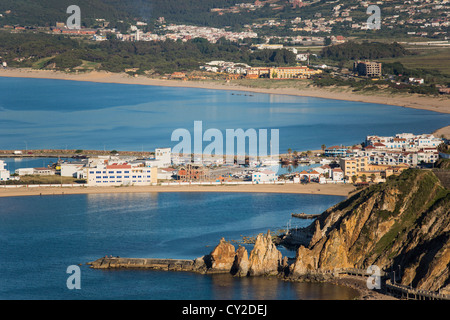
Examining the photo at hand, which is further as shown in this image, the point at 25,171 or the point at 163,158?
the point at 163,158

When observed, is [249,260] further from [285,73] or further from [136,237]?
[285,73]

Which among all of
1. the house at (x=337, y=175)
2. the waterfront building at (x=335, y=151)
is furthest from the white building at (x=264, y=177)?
the waterfront building at (x=335, y=151)

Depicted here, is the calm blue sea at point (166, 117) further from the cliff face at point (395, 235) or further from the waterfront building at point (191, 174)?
the cliff face at point (395, 235)

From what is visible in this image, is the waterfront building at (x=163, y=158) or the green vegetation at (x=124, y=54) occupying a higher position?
the green vegetation at (x=124, y=54)

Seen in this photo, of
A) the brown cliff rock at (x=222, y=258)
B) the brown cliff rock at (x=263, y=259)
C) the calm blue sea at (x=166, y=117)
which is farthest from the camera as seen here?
the calm blue sea at (x=166, y=117)

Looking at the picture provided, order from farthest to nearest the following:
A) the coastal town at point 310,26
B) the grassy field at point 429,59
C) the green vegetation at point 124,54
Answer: the coastal town at point 310,26
the green vegetation at point 124,54
the grassy field at point 429,59

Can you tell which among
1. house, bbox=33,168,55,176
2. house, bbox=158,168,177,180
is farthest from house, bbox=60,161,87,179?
house, bbox=158,168,177,180

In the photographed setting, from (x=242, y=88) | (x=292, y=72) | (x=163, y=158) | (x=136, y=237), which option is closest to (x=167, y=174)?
(x=163, y=158)

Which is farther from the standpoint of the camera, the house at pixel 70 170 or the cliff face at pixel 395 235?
the house at pixel 70 170
